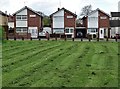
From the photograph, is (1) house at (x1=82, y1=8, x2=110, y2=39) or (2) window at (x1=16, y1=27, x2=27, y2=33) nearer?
(2) window at (x1=16, y1=27, x2=27, y2=33)

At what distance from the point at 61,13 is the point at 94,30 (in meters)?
9.12

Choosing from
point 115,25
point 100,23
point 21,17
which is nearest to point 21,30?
point 21,17

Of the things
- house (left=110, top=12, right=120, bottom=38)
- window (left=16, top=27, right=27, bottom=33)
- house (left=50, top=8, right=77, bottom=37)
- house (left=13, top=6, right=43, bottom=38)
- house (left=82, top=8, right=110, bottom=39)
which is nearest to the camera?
house (left=13, top=6, right=43, bottom=38)

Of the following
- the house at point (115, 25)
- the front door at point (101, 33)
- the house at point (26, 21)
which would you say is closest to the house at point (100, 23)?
the front door at point (101, 33)

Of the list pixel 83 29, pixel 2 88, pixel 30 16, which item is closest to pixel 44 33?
pixel 30 16

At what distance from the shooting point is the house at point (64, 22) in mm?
86188

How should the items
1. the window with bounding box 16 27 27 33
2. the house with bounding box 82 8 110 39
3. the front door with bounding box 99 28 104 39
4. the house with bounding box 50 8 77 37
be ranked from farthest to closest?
the house with bounding box 82 8 110 39 → the front door with bounding box 99 28 104 39 → the house with bounding box 50 8 77 37 → the window with bounding box 16 27 27 33

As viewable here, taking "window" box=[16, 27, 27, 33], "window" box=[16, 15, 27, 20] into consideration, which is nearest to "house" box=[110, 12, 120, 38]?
"window" box=[16, 27, 27, 33]

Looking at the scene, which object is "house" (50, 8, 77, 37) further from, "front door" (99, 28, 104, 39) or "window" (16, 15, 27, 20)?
"window" (16, 15, 27, 20)

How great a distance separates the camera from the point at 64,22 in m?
86.7

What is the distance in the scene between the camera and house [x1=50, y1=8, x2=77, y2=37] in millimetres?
86188

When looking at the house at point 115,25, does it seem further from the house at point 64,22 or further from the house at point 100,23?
the house at point 64,22

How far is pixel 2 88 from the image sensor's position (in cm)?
1288

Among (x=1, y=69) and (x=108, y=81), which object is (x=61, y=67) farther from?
(x=108, y=81)
